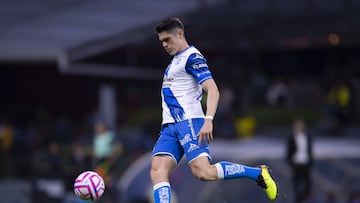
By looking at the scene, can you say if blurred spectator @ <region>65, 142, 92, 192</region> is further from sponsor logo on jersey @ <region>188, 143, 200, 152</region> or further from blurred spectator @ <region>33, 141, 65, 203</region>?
sponsor logo on jersey @ <region>188, 143, 200, 152</region>

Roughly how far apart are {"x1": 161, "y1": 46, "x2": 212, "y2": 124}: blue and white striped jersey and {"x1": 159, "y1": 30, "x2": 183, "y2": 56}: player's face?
9 cm

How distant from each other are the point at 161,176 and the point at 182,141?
0.42 metres

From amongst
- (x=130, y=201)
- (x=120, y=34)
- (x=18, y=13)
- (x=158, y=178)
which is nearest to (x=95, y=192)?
(x=158, y=178)

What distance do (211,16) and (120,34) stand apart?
8.40 ft

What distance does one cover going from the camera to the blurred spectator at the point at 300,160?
64.4ft

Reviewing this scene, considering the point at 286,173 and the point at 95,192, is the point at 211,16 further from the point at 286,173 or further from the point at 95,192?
the point at 95,192

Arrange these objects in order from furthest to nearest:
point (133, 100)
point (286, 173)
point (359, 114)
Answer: point (133, 100)
point (359, 114)
point (286, 173)

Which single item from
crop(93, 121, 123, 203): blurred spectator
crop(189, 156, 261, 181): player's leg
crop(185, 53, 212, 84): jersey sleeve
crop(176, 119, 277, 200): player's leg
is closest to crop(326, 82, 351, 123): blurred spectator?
crop(93, 121, 123, 203): blurred spectator

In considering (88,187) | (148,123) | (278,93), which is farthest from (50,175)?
(88,187)

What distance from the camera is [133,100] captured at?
33.3 metres

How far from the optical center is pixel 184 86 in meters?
10.6

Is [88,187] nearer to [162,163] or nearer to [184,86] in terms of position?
[162,163]

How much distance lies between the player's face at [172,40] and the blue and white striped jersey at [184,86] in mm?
87

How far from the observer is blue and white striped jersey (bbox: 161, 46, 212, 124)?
10.4 metres
